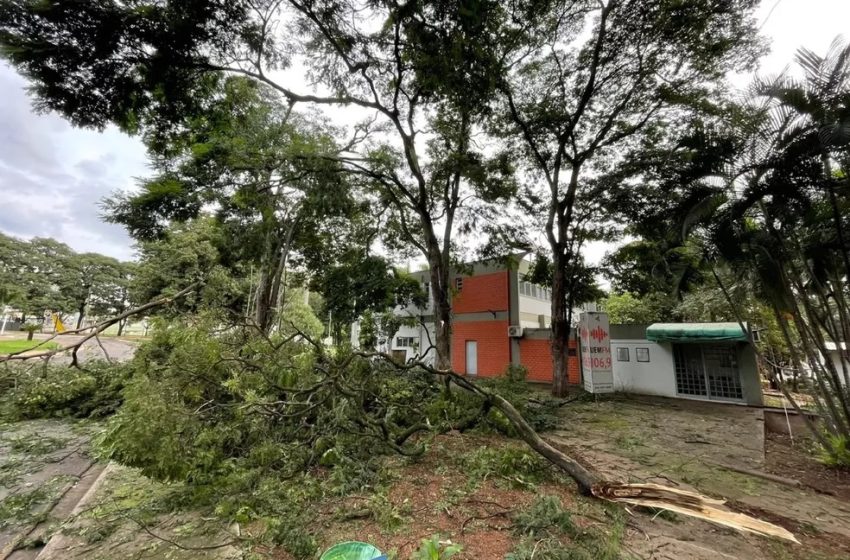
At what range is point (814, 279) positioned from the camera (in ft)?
16.7

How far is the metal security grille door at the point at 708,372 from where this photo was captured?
33.8ft

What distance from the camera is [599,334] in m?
10.7

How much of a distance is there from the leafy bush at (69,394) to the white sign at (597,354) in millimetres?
12193

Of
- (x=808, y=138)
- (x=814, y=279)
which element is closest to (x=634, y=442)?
(x=814, y=279)

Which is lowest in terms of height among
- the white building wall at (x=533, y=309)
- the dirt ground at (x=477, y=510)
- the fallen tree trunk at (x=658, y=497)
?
the dirt ground at (x=477, y=510)

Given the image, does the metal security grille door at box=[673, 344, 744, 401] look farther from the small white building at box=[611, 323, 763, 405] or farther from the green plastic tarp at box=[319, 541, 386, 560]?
the green plastic tarp at box=[319, 541, 386, 560]

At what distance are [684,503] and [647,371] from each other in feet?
35.4

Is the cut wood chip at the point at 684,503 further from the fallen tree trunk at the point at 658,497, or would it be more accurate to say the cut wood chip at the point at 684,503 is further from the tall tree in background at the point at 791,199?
the tall tree in background at the point at 791,199

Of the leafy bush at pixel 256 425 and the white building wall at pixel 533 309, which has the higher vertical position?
the white building wall at pixel 533 309

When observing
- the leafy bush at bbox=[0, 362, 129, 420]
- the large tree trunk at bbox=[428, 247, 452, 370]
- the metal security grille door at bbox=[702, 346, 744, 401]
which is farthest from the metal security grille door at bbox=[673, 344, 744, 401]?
the leafy bush at bbox=[0, 362, 129, 420]

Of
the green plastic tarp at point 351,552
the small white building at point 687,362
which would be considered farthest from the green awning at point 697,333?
the green plastic tarp at point 351,552

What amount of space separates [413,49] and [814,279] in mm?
7803

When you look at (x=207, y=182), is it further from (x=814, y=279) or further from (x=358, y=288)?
(x=814, y=279)

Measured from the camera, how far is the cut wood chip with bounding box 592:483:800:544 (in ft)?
7.73
